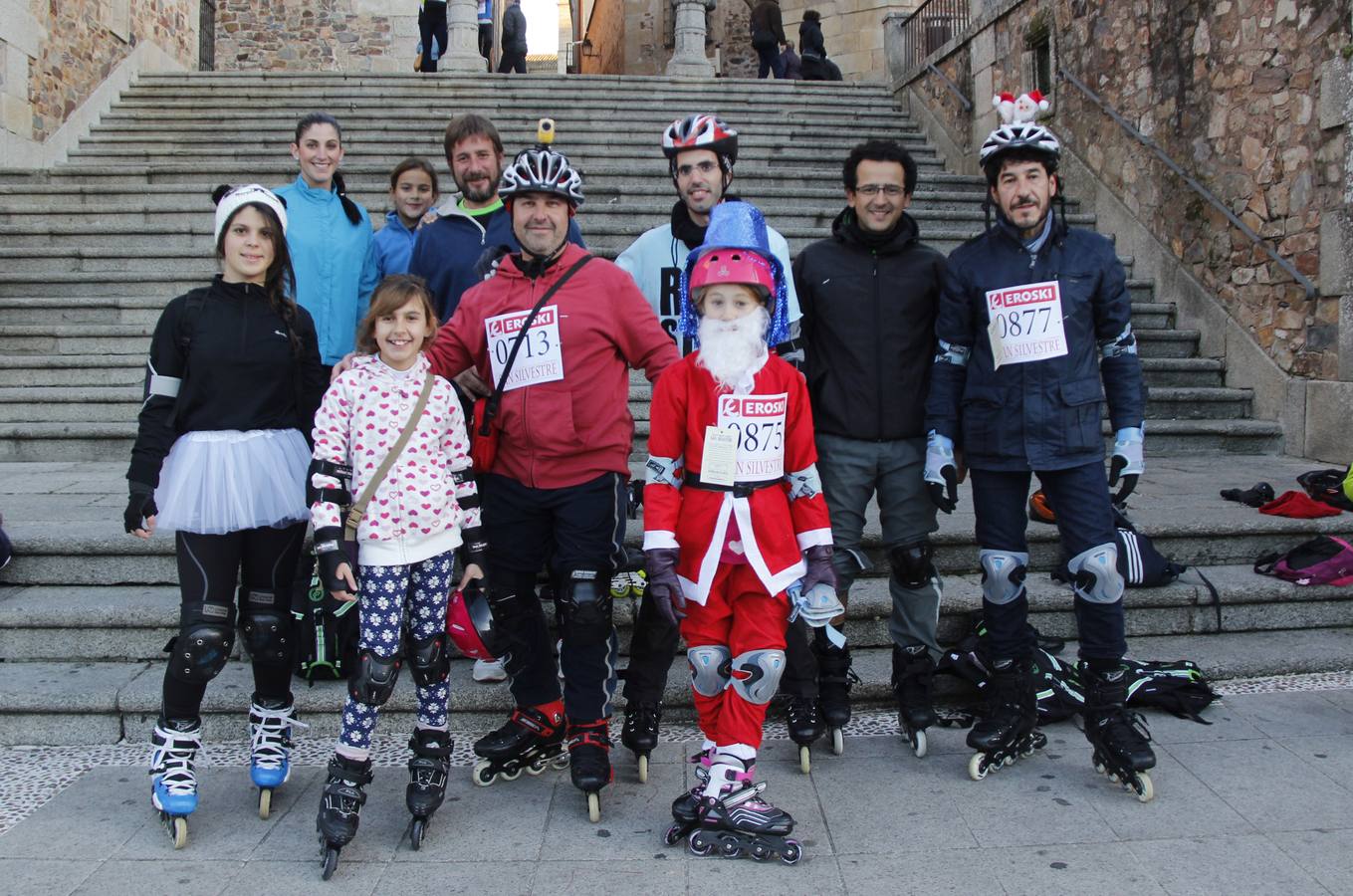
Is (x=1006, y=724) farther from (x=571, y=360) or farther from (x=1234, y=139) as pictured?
(x=1234, y=139)

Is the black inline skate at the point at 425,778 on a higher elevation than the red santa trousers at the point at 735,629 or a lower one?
lower

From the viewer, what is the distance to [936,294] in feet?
11.8

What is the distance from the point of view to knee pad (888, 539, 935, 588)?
11.7ft

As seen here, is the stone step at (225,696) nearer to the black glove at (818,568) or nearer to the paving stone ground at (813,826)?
the paving stone ground at (813,826)

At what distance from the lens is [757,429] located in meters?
3.09

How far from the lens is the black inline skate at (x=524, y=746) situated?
3438 millimetres

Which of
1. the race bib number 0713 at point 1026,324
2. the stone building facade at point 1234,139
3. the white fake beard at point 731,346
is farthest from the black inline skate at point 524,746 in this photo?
the stone building facade at point 1234,139

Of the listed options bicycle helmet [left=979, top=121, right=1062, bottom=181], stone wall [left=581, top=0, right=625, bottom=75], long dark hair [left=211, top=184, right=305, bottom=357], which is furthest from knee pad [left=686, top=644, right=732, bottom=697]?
stone wall [left=581, top=0, right=625, bottom=75]

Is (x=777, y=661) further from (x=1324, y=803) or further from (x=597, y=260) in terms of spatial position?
(x=1324, y=803)

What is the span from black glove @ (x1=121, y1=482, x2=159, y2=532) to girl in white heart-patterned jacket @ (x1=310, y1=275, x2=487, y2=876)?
48cm

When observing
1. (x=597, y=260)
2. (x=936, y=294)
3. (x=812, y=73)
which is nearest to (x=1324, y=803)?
(x=936, y=294)

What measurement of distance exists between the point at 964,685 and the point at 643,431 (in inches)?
113

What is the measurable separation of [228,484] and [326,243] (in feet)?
4.48

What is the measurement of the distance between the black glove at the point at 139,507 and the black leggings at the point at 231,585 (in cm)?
12
